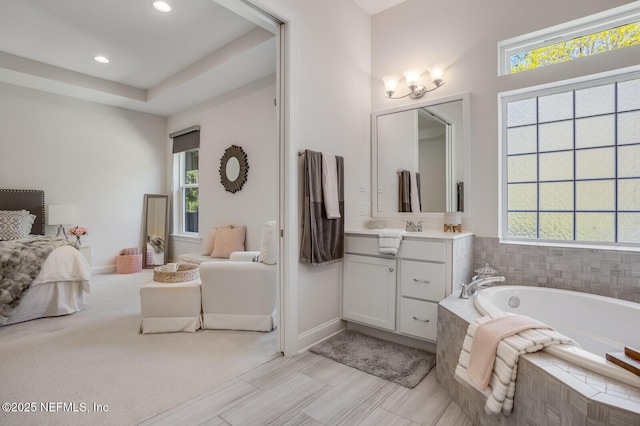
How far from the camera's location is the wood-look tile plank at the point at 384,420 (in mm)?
1594

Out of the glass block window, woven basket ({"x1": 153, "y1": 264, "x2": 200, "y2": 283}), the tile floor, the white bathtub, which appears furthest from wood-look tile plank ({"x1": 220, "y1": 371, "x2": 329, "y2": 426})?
the glass block window

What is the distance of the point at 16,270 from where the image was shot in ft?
9.72

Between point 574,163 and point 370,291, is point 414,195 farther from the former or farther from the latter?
point 574,163

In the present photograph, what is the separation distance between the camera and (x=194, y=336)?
2.66 meters

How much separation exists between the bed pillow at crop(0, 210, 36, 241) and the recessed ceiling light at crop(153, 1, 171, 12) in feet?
10.8

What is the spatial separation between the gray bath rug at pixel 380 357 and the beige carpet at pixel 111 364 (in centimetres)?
47

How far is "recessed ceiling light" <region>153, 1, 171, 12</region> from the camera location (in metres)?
2.93

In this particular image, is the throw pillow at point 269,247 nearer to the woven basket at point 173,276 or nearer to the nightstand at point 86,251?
the woven basket at point 173,276

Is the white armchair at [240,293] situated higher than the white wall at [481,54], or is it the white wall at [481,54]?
the white wall at [481,54]

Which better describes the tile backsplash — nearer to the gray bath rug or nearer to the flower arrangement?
the gray bath rug

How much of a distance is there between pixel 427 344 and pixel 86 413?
7.23ft

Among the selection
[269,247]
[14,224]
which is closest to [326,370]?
[269,247]

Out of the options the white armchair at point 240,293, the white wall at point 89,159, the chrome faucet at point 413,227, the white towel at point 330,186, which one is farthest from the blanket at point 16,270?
the chrome faucet at point 413,227

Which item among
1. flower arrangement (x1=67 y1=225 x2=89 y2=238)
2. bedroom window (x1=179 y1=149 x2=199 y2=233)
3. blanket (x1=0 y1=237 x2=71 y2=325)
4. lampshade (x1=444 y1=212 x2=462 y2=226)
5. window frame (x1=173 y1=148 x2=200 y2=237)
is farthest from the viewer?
window frame (x1=173 y1=148 x2=200 y2=237)
